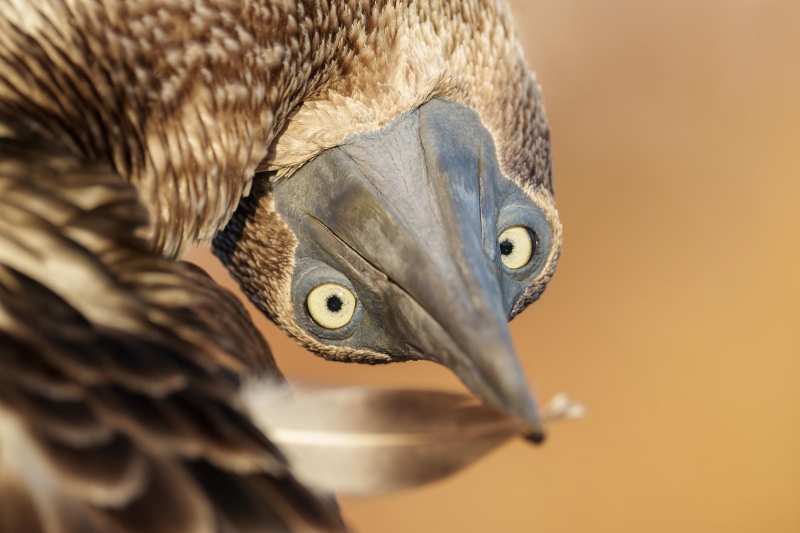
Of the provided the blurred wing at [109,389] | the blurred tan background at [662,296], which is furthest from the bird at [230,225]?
the blurred tan background at [662,296]

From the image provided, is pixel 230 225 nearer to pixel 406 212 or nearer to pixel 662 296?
pixel 406 212

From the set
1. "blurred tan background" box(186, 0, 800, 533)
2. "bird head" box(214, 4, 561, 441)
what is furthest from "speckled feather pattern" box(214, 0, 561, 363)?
"blurred tan background" box(186, 0, 800, 533)

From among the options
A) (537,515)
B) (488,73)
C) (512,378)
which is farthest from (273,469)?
(537,515)

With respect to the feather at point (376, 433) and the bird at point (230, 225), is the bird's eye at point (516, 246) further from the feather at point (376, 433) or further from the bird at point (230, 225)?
the feather at point (376, 433)

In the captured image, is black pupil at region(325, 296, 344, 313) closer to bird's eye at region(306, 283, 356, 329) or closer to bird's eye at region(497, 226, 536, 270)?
bird's eye at region(306, 283, 356, 329)

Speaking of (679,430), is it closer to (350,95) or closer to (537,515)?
(537,515)

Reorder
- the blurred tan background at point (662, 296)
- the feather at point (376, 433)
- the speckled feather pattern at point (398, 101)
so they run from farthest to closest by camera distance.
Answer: the blurred tan background at point (662, 296)
the speckled feather pattern at point (398, 101)
the feather at point (376, 433)

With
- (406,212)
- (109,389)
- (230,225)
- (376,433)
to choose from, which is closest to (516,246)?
(406,212)
